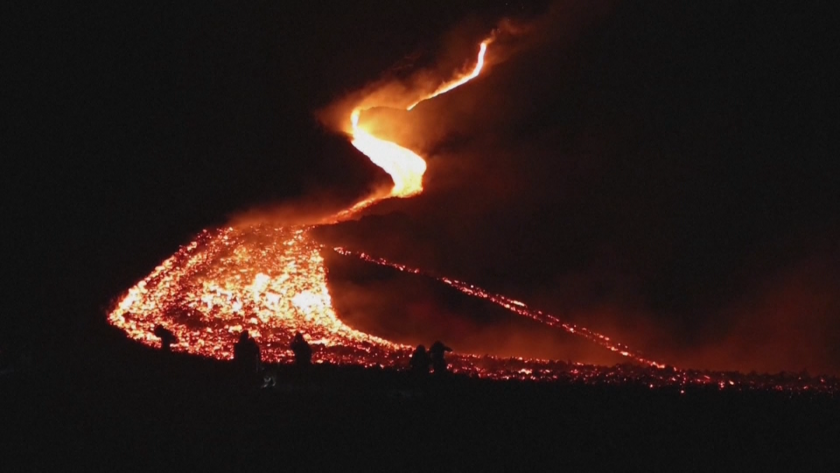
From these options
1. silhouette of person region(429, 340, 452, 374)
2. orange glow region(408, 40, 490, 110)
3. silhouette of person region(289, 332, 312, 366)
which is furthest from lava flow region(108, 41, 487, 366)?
orange glow region(408, 40, 490, 110)

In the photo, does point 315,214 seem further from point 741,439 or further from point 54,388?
A: point 741,439

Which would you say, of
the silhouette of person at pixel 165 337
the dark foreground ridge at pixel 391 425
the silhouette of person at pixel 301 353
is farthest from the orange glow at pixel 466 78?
the dark foreground ridge at pixel 391 425

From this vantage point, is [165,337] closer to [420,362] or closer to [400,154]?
[420,362]

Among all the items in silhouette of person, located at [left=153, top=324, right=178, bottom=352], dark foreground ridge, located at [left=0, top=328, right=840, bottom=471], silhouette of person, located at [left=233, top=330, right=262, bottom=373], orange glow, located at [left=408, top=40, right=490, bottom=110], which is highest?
orange glow, located at [left=408, top=40, right=490, bottom=110]

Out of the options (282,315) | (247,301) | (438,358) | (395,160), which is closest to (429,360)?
(438,358)

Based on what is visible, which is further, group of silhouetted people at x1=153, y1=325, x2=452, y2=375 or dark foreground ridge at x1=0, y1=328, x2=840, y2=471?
group of silhouetted people at x1=153, y1=325, x2=452, y2=375

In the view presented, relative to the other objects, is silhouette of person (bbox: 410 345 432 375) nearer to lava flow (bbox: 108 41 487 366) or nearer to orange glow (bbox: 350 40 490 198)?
lava flow (bbox: 108 41 487 366)
